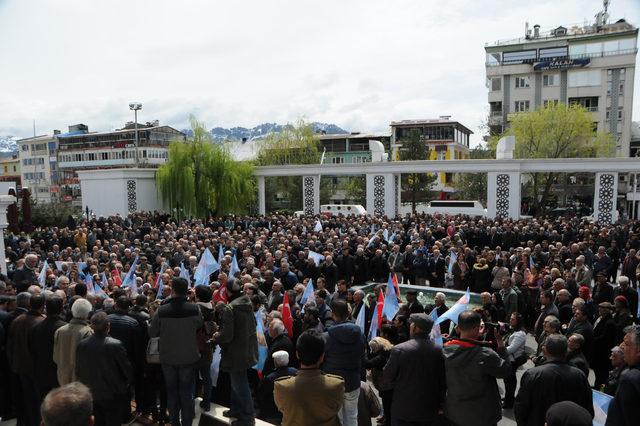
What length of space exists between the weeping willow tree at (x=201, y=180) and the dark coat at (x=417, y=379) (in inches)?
1071

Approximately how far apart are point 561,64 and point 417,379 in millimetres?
57817

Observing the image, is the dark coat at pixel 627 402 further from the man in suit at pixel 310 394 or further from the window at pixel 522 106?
the window at pixel 522 106

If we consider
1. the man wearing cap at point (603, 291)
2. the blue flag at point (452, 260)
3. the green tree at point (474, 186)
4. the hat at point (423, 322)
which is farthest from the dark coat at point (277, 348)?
the green tree at point (474, 186)

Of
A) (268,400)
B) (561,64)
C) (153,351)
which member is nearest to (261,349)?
(268,400)

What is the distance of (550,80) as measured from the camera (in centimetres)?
5538

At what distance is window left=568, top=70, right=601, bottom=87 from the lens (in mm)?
53344

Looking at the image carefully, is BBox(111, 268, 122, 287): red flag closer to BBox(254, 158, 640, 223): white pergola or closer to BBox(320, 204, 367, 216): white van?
BBox(254, 158, 640, 223): white pergola

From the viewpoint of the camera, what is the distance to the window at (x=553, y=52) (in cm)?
5416

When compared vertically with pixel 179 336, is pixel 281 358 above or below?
below

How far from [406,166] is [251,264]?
1732cm

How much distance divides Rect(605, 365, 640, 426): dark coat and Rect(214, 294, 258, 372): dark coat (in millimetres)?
Result: 3546

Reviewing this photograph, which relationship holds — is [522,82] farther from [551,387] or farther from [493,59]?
[551,387]

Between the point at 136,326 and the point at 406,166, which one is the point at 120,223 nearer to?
the point at 406,166

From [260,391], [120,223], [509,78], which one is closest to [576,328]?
[260,391]
